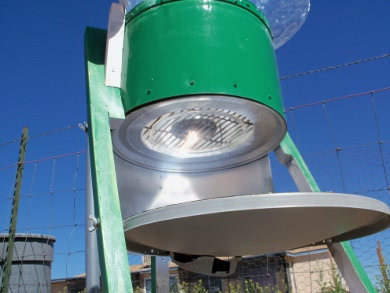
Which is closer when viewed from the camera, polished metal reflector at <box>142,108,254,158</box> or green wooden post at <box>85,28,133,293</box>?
green wooden post at <box>85,28,133,293</box>

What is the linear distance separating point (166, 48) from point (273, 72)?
0.42 meters

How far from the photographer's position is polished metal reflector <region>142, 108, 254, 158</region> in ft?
5.67

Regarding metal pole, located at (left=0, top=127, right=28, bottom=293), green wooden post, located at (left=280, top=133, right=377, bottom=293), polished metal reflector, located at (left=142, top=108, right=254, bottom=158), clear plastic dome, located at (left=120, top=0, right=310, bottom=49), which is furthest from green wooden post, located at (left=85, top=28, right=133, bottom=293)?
metal pole, located at (left=0, top=127, right=28, bottom=293)

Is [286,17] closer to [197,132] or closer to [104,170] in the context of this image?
[197,132]

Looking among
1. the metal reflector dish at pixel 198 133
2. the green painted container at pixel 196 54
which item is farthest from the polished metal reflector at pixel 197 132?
the green painted container at pixel 196 54

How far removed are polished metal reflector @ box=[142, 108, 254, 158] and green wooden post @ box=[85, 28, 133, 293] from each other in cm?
25

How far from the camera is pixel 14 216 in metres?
4.03

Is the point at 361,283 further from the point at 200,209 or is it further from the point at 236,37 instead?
the point at 236,37

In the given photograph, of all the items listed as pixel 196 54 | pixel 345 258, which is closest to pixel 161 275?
pixel 345 258

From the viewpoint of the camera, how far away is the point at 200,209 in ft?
4.29

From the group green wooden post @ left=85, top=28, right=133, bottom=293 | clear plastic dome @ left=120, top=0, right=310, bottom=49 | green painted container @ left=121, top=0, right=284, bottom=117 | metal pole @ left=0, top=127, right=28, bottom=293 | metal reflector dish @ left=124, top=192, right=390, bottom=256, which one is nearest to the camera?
green wooden post @ left=85, top=28, right=133, bottom=293

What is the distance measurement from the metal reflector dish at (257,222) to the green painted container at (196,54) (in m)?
0.40

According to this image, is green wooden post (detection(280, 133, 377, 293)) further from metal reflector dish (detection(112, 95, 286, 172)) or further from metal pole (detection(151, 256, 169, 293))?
metal pole (detection(151, 256, 169, 293))

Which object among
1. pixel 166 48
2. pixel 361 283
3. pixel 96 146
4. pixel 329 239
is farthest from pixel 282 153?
pixel 96 146
